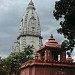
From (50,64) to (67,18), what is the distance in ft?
34.7

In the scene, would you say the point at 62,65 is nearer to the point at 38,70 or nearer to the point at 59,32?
the point at 38,70

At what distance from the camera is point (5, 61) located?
41.1 meters

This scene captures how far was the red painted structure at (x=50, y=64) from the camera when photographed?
37.5 meters

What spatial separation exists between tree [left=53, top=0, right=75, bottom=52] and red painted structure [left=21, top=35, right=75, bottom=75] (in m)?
7.64

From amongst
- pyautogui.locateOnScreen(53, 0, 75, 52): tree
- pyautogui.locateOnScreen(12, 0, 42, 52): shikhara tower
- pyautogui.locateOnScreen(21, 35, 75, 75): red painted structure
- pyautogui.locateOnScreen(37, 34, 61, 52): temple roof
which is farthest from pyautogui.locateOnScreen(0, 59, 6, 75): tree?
pyautogui.locateOnScreen(12, 0, 42, 52): shikhara tower

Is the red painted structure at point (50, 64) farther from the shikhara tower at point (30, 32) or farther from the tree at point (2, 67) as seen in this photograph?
the shikhara tower at point (30, 32)

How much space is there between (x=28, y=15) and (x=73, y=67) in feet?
135

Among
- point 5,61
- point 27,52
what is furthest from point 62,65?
point 27,52

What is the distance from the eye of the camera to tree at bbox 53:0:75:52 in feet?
92.0

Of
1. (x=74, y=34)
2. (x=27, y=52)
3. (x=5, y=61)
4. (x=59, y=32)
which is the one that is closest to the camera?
(x=74, y=34)

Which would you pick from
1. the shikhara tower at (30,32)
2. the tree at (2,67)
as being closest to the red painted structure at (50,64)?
the tree at (2,67)

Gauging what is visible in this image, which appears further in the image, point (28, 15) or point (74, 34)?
point (28, 15)

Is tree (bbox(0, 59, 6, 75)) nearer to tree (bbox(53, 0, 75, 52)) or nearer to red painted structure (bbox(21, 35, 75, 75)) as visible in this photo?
red painted structure (bbox(21, 35, 75, 75))

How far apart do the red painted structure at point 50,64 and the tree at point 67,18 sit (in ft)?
25.1
